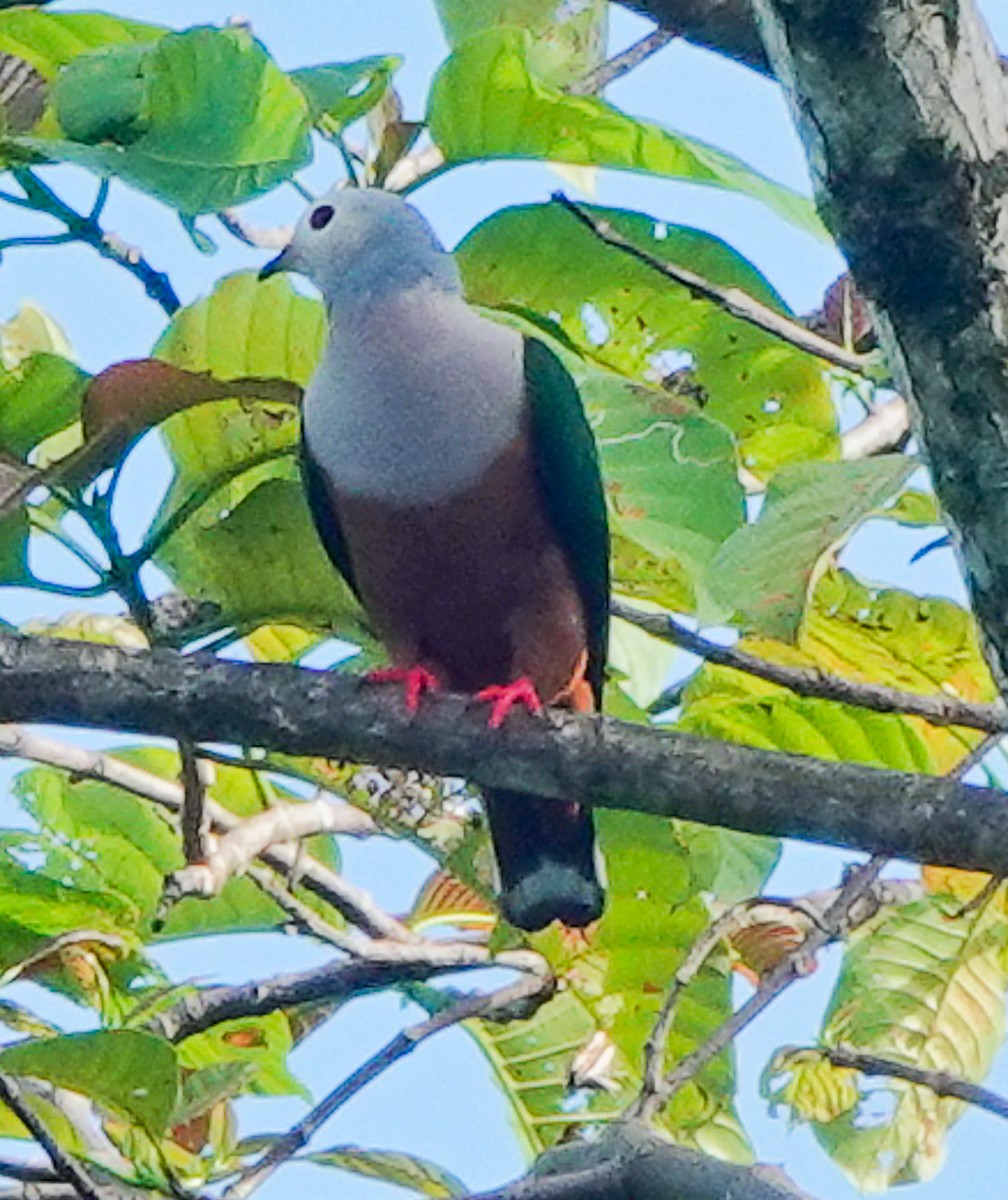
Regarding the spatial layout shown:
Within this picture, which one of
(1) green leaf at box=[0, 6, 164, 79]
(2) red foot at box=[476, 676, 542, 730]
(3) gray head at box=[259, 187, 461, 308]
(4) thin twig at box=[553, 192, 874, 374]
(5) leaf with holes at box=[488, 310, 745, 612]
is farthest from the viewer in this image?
(3) gray head at box=[259, 187, 461, 308]

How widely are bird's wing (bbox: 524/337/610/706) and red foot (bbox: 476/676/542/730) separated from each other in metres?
0.31

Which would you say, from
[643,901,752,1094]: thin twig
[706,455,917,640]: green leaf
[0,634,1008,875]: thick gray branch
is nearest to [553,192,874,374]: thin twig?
[706,455,917,640]: green leaf

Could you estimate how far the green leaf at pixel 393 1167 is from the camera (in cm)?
305

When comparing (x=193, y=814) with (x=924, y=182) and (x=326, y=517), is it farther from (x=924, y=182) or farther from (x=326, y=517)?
(x=924, y=182)

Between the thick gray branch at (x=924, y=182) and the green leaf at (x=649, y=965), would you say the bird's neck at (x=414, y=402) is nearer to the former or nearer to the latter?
the green leaf at (x=649, y=965)

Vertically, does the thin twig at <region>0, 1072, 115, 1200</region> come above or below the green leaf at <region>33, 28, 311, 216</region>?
below

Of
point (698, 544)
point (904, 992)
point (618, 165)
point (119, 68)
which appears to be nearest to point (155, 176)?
point (119, 68)

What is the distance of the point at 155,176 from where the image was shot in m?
2.52

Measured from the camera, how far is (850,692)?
246 centimetres

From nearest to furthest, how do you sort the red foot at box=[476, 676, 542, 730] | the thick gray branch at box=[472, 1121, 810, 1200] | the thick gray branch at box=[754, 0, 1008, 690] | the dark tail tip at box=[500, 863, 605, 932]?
the thick gray branch at box=[754, 0, 1008, 690] → the thick gray branch at box=[472, 1121, 810, 1200] → the red foot at box=[476, 676, 542, 730] → the dark tail tip at box=[500, 863, 605, 932]

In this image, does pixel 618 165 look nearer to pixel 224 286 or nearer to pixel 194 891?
pixel 224 286

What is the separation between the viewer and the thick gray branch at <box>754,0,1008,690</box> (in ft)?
5.71

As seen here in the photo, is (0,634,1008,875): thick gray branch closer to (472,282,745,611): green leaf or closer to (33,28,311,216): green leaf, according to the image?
(472,282,745,611): green leaf

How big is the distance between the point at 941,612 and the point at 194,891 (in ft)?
3.62
